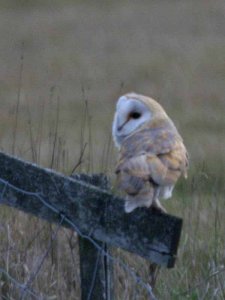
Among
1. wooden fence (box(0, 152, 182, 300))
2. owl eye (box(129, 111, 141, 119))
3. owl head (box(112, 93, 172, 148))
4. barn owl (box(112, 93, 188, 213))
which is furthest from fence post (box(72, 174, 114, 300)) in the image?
owl eye (box(129, 111, 141, 119))

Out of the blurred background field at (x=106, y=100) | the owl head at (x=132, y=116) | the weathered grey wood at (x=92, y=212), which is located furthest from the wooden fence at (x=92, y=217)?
the blurred background field at (x=106, y=100)

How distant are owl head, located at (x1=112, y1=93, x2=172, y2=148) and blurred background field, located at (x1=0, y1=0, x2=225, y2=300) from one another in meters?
0.78

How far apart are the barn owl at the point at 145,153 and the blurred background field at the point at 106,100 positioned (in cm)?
78

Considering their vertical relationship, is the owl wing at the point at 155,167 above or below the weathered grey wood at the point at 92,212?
above

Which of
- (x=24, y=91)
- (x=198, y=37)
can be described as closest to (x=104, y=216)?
(x=24, y=91)

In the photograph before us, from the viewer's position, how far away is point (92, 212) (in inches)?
224

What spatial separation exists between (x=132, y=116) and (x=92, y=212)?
897 mm

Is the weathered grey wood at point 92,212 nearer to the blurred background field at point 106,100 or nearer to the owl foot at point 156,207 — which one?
the owl foot at point 156,207

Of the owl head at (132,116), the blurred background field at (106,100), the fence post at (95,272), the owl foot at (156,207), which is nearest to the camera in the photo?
the owl foot at (156,207)

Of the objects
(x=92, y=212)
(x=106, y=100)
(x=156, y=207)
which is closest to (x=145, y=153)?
(x=156, y=207)

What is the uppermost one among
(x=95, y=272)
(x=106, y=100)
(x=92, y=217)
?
(x=106, y=100)

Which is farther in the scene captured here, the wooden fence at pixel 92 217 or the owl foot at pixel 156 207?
the owl foot at pixel 156 207

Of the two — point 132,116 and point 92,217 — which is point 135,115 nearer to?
point 132,116

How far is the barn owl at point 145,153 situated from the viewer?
18.8 ft
